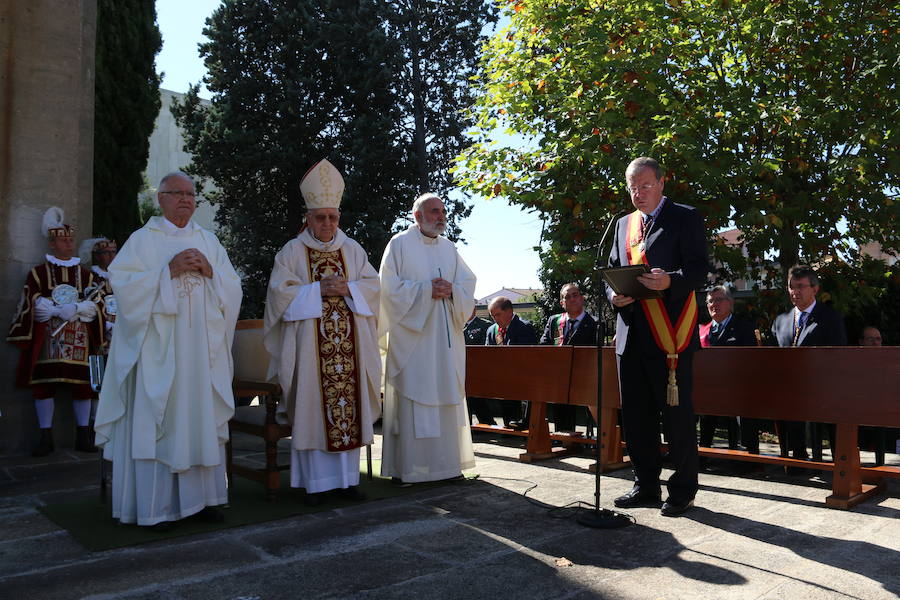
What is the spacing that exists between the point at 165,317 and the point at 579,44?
21.2 ft

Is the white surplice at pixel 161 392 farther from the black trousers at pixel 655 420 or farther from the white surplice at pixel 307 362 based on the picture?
the black trousers at pixel 655 420

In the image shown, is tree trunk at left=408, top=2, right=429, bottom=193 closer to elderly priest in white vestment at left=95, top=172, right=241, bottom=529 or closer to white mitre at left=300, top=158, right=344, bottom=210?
white mitre at left=300, top=158, right=344, bottom=210

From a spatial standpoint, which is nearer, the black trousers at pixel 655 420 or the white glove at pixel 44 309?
the black trousers at pixel 655 420

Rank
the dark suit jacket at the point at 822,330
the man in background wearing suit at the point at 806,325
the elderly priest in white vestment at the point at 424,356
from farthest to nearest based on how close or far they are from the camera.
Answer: the dark suit jacket at the point at 822,330 → the man in background wearing suit at the point at 806,325 → the elderly priest in white vestment at the point at 424,356

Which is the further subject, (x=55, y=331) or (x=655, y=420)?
(x=55, y=331)

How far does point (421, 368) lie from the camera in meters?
5.52

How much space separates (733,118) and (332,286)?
17.2 ft

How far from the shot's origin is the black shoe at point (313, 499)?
15.9ft

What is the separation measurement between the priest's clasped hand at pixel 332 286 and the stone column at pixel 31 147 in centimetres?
348

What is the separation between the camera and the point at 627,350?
4.60m

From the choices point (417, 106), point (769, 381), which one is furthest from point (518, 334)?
point (417, 106)

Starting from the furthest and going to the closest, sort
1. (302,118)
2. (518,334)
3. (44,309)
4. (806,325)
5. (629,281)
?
(302,118)
(518,334)
(44,309)
(806,325)
(629,281)

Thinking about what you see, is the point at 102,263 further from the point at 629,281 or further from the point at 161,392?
the point at 629,281

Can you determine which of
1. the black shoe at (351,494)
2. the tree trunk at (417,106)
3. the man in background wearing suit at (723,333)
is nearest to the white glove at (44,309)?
the black shoe at (351,494)
